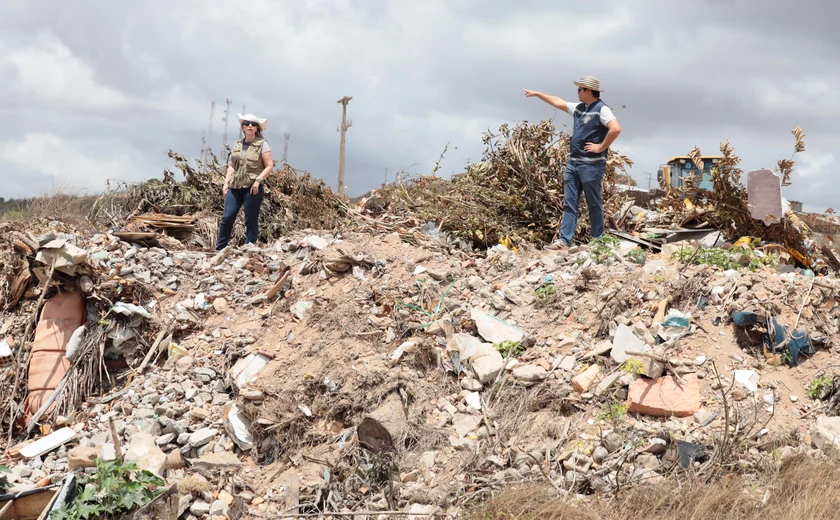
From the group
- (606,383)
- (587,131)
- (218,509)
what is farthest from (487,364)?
(587,131)

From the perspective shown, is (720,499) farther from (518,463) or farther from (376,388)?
(376,388)

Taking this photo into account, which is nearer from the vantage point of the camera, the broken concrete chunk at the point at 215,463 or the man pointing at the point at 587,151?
the broken concrete chunk at the point at 215,463

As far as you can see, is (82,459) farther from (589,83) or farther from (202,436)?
(589,83)

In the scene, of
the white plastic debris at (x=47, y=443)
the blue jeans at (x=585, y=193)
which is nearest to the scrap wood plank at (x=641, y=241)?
the blue jeans at (x=585, y=193)

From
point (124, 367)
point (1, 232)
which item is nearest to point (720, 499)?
point (124, 367)

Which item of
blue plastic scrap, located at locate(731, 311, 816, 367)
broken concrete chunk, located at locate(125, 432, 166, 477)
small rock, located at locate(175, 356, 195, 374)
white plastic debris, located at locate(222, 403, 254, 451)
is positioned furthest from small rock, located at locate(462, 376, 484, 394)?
small rock, located at locate(175, 356, 195, 374)

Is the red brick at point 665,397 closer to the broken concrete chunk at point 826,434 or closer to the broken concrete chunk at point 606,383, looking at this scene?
the broken concrete chunk at point 606,383

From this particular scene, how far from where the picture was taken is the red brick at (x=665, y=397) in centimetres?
363

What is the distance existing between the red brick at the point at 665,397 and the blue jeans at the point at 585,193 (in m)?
2.23

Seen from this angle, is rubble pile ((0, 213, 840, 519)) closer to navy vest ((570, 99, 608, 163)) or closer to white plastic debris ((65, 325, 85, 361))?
white plastic debris ((65, 325, 85, 361))

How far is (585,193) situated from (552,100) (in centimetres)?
97

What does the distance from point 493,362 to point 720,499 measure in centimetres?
152

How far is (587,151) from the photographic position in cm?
573

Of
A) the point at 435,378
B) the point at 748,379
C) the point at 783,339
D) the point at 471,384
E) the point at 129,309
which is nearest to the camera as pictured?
the point at 748,379
